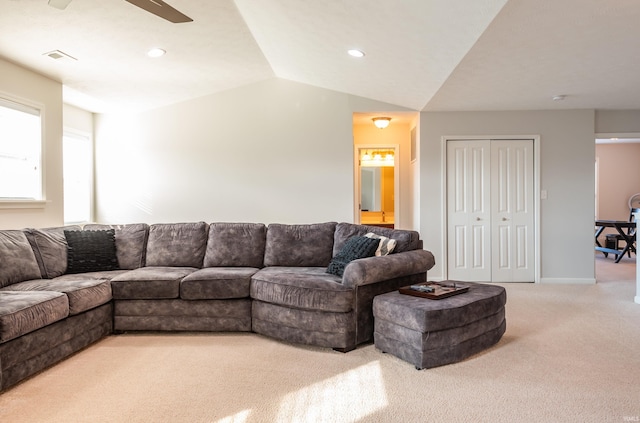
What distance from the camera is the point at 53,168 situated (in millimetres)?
4551

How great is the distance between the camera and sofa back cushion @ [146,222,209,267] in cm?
408

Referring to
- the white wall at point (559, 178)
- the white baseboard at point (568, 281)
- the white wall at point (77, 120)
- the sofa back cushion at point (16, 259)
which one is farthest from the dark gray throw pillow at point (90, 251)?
the white baseboard at point (568, 281)

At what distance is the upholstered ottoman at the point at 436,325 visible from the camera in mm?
2658

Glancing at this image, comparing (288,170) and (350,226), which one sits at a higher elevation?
(288,170)

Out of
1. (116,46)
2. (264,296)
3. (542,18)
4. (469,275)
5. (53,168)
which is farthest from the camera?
(469,275)

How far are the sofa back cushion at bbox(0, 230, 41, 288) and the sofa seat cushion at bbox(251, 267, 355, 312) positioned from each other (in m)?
1.84

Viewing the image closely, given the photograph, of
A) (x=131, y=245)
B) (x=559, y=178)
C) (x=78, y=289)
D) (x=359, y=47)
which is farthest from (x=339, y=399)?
(x=559, y=178)

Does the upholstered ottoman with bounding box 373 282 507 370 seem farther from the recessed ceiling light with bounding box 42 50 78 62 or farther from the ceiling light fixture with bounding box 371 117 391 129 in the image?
the recessed ceiling light with bounding box 42 50 78 62

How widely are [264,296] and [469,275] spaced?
331 cm

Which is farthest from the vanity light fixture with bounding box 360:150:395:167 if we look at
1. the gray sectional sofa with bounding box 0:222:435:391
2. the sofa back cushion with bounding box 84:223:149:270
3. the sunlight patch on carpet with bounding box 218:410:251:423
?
the sunlight patch on carpet with bounding box 218:410:251:423

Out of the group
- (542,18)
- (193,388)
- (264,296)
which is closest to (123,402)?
(193,388)

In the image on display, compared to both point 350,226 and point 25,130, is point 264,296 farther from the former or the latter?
point 25,130

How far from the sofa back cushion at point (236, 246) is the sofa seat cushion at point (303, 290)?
1.78ft

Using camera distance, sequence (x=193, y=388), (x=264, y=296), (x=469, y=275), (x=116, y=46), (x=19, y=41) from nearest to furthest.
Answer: (x=193, y=388)
(x=264, y=296)
(x=19, y=41)
(x=116, y=46)
(x=469, y=275)
